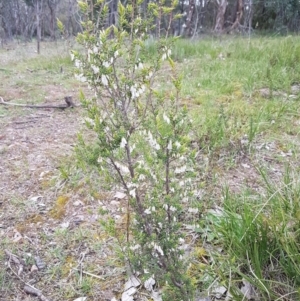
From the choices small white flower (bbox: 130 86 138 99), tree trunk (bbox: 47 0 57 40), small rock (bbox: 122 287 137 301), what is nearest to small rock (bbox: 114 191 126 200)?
small rock (bbox: 122 287 137 301)

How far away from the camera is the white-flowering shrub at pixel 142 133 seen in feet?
3.90

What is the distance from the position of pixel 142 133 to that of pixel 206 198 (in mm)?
928

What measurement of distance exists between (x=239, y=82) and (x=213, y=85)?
327 millimetres

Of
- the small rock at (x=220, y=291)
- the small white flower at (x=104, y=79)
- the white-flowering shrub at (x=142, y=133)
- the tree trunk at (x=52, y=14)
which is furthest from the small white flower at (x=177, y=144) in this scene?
the tree trunk at (x=52, y=14)

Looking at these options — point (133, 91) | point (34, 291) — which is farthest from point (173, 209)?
point (34, 291)

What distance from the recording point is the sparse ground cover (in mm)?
1476

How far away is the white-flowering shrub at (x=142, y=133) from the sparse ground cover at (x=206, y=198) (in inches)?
7.6

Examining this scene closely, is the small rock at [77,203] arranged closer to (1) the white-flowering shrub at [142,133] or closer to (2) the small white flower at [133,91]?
(1) the white-flowering shrub at [142,133]

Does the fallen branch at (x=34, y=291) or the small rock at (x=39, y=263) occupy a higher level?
the small rock at (x=39, y=263)

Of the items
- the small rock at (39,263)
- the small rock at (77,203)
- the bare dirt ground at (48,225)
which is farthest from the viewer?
the small rock at (77,203)

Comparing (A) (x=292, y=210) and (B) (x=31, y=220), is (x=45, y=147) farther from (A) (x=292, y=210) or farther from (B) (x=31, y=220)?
(A) (x=292, y=210)

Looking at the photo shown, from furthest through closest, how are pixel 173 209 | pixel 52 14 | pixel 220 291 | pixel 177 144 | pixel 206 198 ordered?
pixel 52 14 < pixel 206 198 < pixel 220 291 < pixel 173 209 < pixel 177 144

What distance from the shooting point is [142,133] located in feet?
4.20

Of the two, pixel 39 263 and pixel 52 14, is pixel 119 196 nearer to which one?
pixel 39 263
